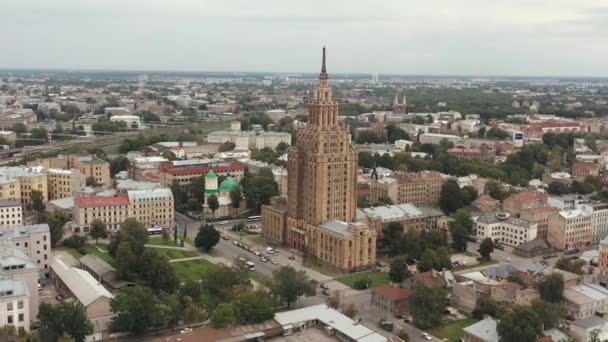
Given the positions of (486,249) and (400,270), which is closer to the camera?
(400,270)

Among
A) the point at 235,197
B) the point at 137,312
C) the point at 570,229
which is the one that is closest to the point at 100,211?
the point at 235,197

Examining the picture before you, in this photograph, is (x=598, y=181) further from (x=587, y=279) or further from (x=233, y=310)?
(x=233, y=310)

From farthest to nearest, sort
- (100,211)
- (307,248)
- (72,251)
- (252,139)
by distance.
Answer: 1. (252,139)
2. (100,211)
3. (307,248)
4. (72,251)

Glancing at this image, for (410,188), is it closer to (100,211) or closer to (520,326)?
(100,211)

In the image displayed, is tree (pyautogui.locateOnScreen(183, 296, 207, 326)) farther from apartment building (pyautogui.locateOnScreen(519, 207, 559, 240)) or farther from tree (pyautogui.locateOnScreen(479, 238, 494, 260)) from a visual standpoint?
apartment building (pyautogui.locateOnScreen(519, 207, 559, 240))

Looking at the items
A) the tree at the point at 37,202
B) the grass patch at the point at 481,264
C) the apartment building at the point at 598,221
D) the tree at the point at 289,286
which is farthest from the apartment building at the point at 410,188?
the tree at the point at 37,202
